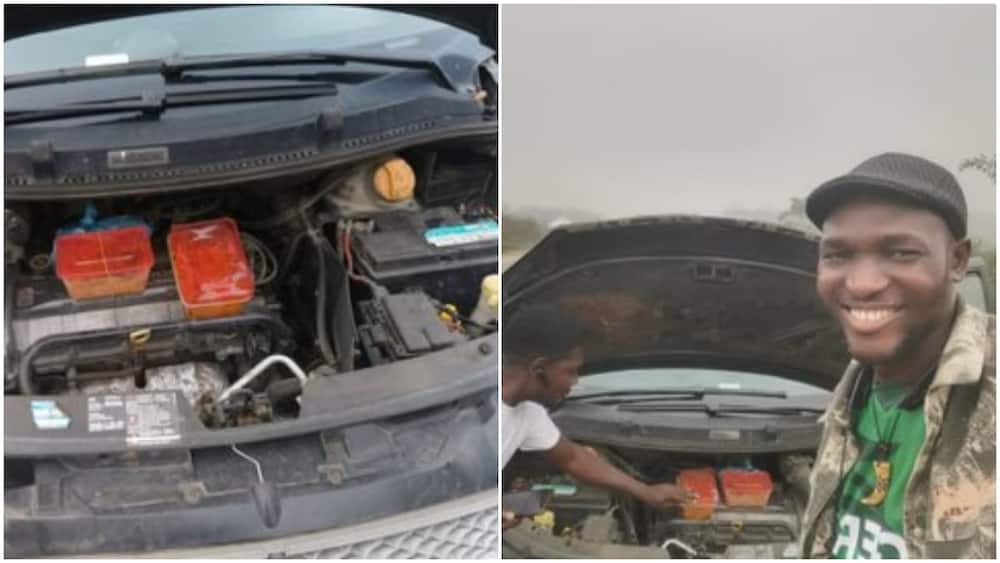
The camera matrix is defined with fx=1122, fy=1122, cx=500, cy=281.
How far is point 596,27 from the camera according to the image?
180 cm

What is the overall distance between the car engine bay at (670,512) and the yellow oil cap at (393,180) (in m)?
0.49

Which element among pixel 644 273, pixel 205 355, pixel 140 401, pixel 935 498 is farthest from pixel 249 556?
pixel 935 498

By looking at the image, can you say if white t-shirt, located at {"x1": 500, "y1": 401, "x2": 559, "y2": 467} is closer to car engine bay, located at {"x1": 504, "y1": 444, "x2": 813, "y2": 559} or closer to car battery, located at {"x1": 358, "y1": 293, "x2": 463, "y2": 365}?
car engine bay, located at {"x1": 504, "y1": 444, "x2": 813, "y2": 559}

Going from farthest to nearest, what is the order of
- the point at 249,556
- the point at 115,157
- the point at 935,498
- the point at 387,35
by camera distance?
the point at 387,35, the point at 935,498, the point at 115,157, the point at 249,556

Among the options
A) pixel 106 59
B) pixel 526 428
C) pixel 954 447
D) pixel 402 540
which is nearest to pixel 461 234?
pixel 526 428

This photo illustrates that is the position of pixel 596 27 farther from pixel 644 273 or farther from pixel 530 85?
pixel 644 273

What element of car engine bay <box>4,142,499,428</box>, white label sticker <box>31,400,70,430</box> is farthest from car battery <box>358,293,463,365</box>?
white label sticker <box>31,400,70,430</box>

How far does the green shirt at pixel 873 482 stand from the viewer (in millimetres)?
1837

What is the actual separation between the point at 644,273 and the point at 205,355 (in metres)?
0.72

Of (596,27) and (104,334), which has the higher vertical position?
(596,27)

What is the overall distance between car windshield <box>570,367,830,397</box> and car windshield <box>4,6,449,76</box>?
69 cm

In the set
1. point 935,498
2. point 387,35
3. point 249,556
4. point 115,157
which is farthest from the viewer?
point 387,35

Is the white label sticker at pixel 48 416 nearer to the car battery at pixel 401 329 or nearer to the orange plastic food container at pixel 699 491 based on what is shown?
the car battery at pixel 401 329

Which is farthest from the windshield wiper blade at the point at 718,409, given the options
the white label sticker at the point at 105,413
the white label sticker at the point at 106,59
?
the white label sticker at the point at 106,59
